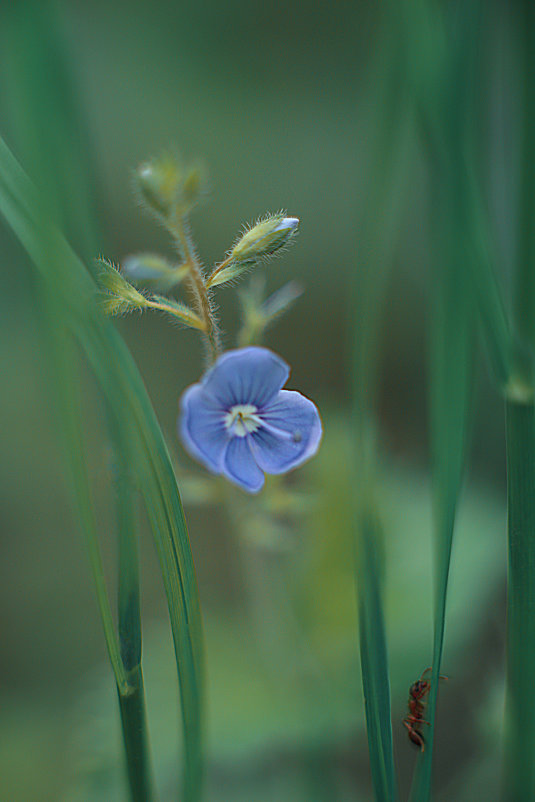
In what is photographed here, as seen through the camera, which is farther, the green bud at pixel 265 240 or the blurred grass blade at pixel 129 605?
the green bud at pixel 265 240

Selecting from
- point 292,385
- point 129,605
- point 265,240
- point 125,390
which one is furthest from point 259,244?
point 292,385

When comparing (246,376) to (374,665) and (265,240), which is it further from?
(374,665)

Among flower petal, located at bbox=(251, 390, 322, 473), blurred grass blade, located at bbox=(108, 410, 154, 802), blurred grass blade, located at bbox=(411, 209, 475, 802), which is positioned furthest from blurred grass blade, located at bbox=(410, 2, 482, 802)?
blurred grass blade, located at bbox=(108, 410, 154, 802)

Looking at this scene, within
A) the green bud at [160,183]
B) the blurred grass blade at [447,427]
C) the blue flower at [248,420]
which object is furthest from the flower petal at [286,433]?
the green bud at [160,183]

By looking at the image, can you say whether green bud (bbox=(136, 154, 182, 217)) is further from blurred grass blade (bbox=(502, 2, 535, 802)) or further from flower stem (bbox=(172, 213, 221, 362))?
blurred grass blade (bbox=(502, 2, 535, 802))

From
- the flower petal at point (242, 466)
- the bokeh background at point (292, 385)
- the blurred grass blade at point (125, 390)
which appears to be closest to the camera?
the blurred grass blade at point (125, 390)

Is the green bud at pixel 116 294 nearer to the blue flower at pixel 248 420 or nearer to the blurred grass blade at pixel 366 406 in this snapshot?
the blue flower at pixel 248 420
